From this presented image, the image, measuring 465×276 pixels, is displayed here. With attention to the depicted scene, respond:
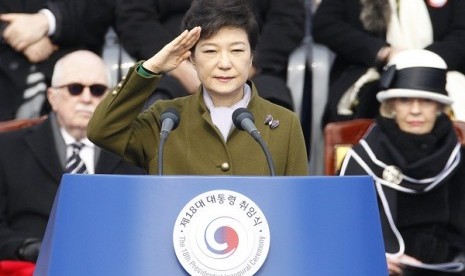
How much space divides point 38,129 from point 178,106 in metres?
1.68

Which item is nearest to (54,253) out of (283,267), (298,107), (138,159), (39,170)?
(283,267)

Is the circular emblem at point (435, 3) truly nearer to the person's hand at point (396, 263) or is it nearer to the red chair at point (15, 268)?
the person's hand at point (396, 263)

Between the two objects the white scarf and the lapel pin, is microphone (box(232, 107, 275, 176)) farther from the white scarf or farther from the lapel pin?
the white scarf

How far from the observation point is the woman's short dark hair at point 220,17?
401cm

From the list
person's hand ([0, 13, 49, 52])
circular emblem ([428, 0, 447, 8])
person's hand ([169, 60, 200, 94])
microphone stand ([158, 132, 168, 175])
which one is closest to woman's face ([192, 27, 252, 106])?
microphone stand ([158, 132, 168, 175])

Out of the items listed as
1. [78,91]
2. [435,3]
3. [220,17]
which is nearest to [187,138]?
[220,17]

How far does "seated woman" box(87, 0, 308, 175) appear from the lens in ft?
12.9

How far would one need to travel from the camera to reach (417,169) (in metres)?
5.56

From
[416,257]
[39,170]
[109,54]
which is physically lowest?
[416,257]

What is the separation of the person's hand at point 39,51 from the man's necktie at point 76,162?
0.88 meters

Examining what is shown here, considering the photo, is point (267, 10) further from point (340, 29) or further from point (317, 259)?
point (317, 259)

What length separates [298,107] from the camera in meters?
6.44

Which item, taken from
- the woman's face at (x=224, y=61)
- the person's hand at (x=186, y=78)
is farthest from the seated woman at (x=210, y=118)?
the person's hand at (x=186, y=78)

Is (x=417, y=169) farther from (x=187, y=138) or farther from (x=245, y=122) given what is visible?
(x=245, y=122)
